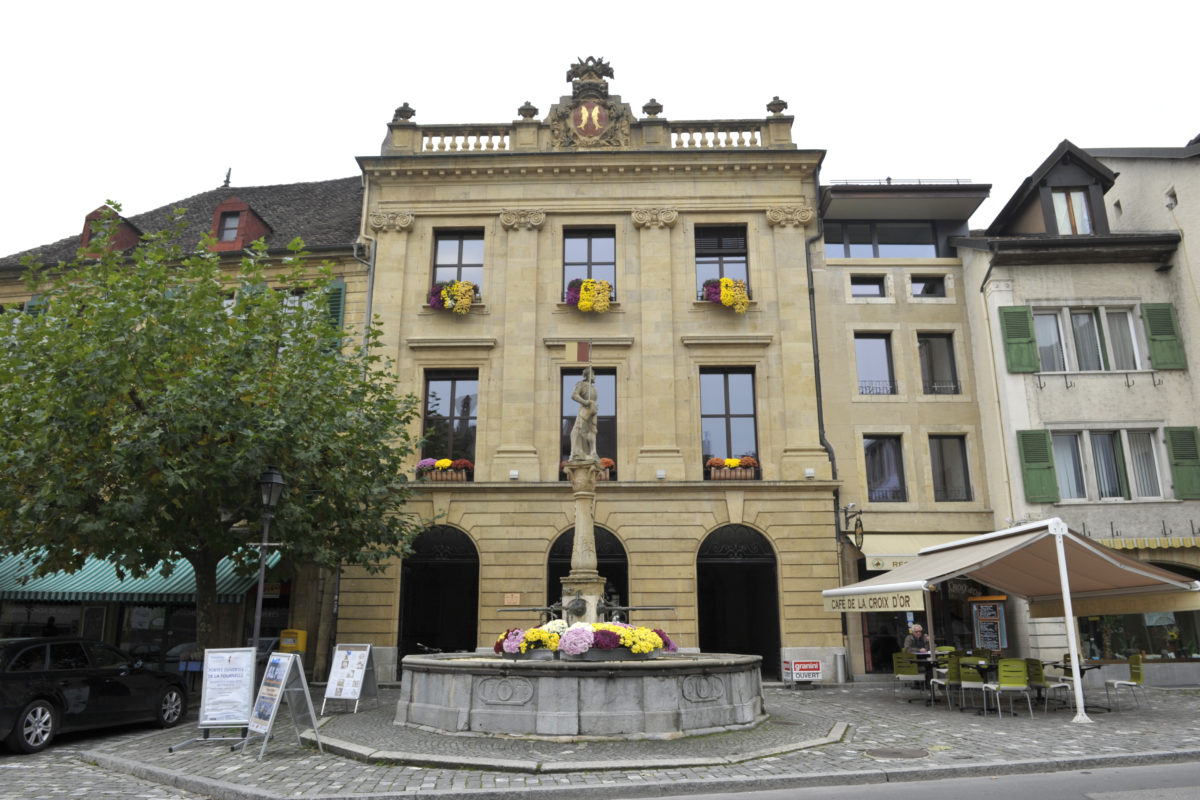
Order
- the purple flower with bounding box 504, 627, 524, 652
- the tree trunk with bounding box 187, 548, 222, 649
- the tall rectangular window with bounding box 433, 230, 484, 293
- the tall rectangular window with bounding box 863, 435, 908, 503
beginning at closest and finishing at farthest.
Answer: the purple flower with bounding box 504, 627, 524, 652
the tree trunk with bounding box 187, 548, 222, 649
the tall rectangular window with bounding box 863, 435, 908, 503
the tall rectangular window with bounding box 433, 230, 484, 293

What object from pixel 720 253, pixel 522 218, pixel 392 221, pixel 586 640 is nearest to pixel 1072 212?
pixel 720 253

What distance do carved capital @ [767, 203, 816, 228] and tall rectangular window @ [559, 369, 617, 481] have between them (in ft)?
21.2

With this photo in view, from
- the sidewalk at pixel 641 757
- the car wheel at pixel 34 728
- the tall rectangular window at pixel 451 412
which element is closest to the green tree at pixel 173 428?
the car wheel at pixel 34 728

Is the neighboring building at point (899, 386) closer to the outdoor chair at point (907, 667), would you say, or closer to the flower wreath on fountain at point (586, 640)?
the outdoor chair at point (907, 667)

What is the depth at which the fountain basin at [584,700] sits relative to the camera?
10820mm

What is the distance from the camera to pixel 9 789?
29.2ft

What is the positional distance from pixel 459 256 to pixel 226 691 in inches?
604

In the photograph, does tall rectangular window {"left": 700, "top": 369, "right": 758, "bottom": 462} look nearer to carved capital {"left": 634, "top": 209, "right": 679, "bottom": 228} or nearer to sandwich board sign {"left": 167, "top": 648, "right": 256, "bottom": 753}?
carved capital {"left": 634, "top": 209, "right": 679, "bottom": 228}

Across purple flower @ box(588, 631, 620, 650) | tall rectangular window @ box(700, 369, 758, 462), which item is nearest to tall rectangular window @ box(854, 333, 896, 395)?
tall rectangular window @ box(700, 369, 758, 462)

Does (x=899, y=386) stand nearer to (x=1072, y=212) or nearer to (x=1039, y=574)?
(x=1072, y=212)

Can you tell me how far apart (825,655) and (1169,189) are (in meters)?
15.5

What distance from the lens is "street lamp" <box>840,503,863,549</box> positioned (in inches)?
826

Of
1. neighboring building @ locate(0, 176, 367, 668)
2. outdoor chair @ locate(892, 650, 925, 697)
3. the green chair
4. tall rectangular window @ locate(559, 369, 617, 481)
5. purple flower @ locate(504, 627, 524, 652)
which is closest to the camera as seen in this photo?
purple flower @ locate(504, 627, 524, 652)

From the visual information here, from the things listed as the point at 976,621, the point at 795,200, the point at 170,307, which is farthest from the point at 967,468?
the point at 170,307
